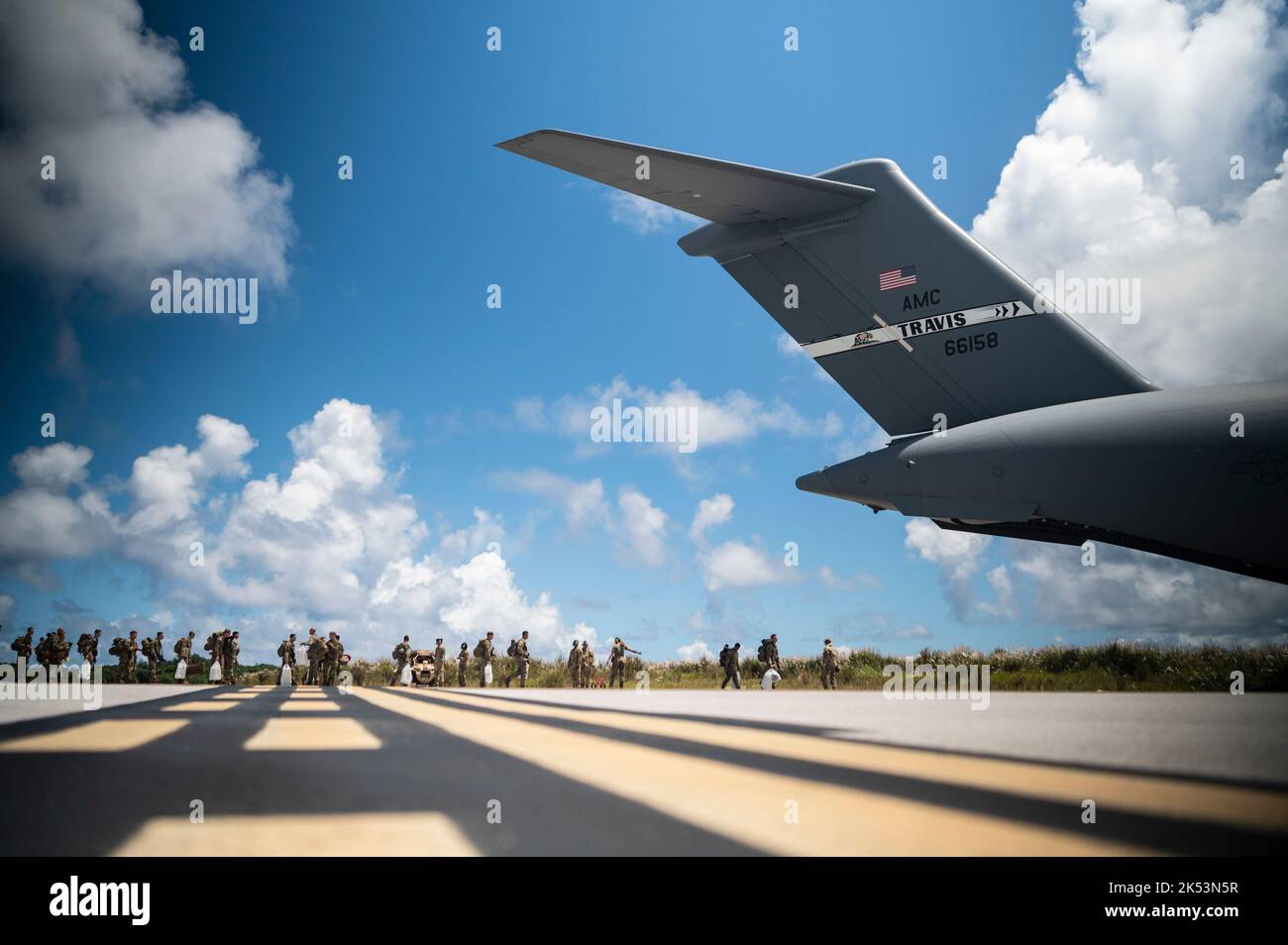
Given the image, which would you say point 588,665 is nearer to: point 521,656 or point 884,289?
point 521,656

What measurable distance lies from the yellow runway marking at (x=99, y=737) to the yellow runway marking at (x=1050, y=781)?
3.35 metres

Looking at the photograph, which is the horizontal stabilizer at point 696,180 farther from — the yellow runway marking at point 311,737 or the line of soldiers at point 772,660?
the line of soldiers at point 772,660

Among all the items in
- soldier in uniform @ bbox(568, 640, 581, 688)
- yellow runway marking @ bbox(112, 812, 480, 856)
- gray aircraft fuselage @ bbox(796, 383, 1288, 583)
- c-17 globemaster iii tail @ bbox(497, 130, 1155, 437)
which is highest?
c-17 globemaster iii tail @ bbox(497, 130, 1155, 437)

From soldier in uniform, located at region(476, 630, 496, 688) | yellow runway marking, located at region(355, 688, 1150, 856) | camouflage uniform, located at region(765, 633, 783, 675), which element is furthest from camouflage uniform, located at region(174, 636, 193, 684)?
yellow runway marking, located at region(355, 688, 1150, 856)

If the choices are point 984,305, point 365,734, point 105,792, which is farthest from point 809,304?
point 105,792

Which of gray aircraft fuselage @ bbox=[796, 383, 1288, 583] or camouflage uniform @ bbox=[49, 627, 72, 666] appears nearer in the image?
gray aircraft fuselage @ bbox=[796, 383, 1288, 583]

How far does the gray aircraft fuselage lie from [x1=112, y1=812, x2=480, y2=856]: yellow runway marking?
701 centimetres

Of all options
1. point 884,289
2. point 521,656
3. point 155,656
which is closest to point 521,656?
point 521,656

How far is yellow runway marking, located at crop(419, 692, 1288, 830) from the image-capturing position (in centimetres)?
271

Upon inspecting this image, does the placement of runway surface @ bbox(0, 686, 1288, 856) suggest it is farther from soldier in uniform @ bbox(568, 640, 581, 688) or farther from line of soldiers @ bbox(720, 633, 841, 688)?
soldier in uniform @ bbox(568, 640, 581, 688)

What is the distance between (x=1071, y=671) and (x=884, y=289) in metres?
13.8

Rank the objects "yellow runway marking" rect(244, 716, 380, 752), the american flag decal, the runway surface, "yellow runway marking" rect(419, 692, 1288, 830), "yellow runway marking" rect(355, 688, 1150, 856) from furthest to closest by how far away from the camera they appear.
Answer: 1. the american flag decal
2. "yellow runway marking" rect(244, 716, 380, 752)
3. "yellow runway marking" rect(419, 692, 1288, 830)
4. the runway surface
5. "yellow runway marking" rect(355, 688, 1150, 856)
